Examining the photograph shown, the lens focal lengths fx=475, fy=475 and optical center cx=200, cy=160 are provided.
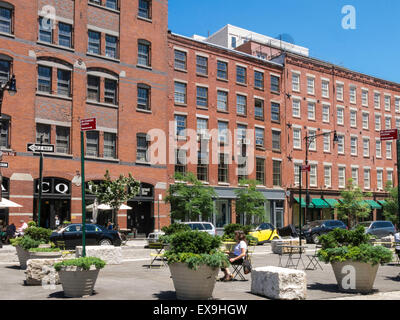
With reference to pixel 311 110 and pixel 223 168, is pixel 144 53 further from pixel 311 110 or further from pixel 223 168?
pixel 311 110

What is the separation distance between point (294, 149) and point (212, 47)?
13.3m

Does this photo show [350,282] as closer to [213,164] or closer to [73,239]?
[73,239]

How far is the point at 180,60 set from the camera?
4091cm

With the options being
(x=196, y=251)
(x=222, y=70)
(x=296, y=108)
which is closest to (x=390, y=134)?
(x=196, y=251)

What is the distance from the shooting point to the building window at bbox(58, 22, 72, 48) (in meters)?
33.7

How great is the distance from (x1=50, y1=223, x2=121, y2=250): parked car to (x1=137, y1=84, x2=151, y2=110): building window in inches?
569

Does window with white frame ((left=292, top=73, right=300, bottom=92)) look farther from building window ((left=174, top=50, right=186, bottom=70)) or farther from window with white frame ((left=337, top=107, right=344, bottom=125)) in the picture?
building window ((left=174, top=50, right=186, bottom=70))

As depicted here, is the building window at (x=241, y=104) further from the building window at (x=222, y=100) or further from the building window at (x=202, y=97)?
the building window at (x=202, y=97)

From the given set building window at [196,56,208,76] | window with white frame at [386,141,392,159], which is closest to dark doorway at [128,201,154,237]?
building window at [196,56,208,76]

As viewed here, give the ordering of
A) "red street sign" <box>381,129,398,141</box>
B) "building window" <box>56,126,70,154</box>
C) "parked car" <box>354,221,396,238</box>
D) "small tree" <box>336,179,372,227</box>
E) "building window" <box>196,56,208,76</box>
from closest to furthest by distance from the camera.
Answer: "red street sign" <box>381,129,398,141</box> → "building window" <box>56,126,70,154</box> → "parked car" <box>354,221,396,238</box> → "building window" <box>196,56,208,76</box> → "small tree" <box>336,179,372,227</box>

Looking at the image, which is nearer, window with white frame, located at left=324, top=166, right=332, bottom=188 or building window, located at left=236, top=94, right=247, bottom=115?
building window, located at left=236, top=94, right=247, bottom=115

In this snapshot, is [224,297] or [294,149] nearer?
[224,297]

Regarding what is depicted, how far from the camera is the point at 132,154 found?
36562mm
